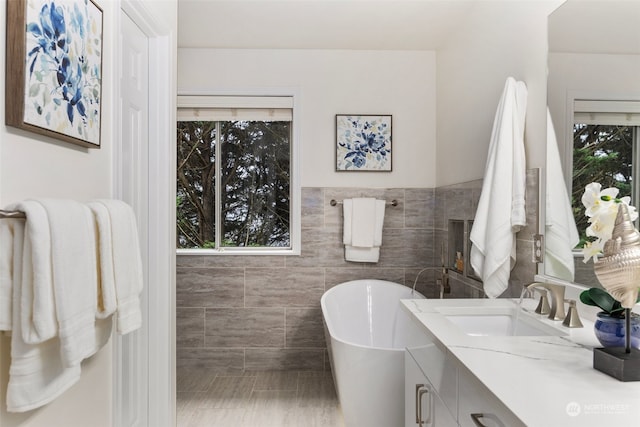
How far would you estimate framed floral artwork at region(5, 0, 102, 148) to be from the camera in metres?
0.90

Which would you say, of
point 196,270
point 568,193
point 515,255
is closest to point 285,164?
point 196,270

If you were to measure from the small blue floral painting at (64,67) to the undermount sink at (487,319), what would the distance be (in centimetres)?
141

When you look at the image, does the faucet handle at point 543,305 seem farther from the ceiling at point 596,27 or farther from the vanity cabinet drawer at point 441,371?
the ceiling at point 596,27

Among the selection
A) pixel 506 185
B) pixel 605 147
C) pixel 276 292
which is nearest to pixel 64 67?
pixel 605 147

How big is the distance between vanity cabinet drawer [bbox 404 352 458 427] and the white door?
3.77 feet

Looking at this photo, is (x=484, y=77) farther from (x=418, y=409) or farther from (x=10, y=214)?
(x=10, y=214)

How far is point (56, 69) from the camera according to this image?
1.03m

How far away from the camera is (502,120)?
195 centimetres

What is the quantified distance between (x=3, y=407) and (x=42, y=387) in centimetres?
8

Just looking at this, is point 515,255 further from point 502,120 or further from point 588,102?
point 588,102

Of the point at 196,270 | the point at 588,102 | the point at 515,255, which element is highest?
the point at 588,102
